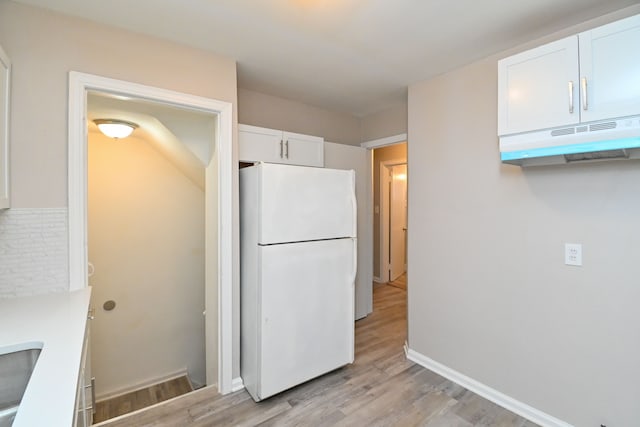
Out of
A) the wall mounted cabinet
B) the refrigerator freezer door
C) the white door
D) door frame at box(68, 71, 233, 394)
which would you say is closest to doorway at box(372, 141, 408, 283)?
the white door

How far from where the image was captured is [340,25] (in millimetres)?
1796

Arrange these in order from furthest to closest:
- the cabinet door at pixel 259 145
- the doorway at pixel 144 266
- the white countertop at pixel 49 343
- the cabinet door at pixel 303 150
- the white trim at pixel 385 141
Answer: the white trim at pixel 385 141 → the doorway at pixel 144 266 → the cabinet door at pixel 303 150 → the cabinet door at pixel 259 145 → the white countertop at pixel 49 343

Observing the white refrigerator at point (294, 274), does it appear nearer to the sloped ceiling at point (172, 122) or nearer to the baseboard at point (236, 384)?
the baseboard at point (236, 384)

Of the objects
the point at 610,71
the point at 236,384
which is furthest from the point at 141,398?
the point at 610,71

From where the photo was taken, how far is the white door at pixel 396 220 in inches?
210

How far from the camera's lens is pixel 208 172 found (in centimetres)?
252

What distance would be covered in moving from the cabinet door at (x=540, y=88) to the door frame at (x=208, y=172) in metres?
1.82

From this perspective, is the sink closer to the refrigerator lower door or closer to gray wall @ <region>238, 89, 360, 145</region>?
the refrigerator lower door

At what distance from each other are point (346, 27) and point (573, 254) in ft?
6.34

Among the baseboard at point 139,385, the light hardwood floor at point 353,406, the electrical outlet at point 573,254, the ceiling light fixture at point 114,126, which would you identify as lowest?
the baseboard at point 139,385

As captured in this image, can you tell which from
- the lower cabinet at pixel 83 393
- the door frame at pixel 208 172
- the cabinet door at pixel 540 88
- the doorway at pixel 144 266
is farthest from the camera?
the doorway at pixel 144 266

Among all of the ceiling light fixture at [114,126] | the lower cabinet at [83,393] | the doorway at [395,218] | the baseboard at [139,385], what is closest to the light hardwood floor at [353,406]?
the lower cabinet at [83,393]

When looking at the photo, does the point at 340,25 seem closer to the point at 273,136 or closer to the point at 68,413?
the point at 273,136

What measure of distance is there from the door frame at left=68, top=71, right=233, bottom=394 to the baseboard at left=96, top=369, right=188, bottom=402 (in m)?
1.65
